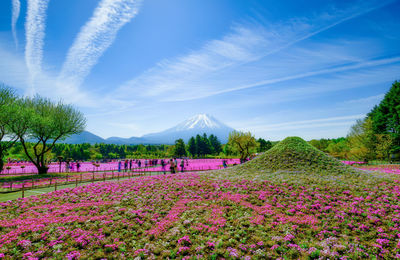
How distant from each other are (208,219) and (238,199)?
4110 millimetres

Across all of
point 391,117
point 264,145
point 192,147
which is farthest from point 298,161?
point 264,145

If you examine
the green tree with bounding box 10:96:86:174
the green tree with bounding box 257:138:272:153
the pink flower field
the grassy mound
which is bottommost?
the pink flower field

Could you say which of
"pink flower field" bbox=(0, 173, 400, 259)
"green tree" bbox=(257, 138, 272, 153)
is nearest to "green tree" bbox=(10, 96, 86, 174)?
"pink flower field" bbox=(0, 173, 400, 259)

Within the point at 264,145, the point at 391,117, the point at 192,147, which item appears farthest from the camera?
the point at 264,145

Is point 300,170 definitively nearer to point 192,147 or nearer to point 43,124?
point 43,124

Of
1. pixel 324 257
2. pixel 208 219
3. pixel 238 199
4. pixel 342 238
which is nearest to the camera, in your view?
pixel 324 257

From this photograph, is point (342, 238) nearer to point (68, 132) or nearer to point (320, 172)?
point (320, 172)

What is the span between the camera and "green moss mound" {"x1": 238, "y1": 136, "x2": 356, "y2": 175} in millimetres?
23000

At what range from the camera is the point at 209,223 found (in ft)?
36.3

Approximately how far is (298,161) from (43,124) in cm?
4198

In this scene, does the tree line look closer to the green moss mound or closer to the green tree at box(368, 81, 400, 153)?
the green tree at box(368, 81, 400, 153)

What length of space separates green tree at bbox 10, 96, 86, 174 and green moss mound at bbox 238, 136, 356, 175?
35162mm

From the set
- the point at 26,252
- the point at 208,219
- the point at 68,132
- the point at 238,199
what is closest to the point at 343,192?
the point at 238,199

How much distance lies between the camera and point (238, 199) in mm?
14766
